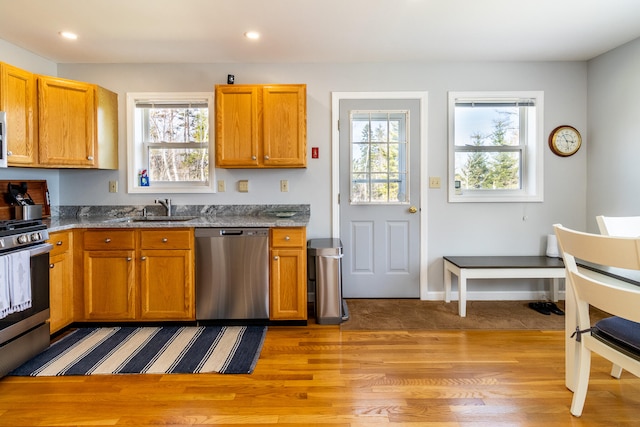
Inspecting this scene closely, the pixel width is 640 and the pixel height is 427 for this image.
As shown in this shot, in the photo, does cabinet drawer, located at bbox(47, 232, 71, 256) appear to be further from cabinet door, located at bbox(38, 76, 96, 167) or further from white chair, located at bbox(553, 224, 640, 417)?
white chair, located at bbox(553, 224, 640, 417)

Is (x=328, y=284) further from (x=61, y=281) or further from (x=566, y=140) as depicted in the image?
(x=566, y=140)

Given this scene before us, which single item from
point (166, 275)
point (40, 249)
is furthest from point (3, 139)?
point (166, 275)

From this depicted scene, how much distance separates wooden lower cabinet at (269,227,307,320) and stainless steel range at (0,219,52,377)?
156 cm

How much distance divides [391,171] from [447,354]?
1792mm

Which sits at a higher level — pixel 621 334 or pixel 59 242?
pixel 59 242

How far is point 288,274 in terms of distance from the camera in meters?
2.91

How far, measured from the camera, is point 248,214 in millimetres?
3518

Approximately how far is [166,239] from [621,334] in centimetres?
288

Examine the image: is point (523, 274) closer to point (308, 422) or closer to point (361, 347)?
point (361, 347)

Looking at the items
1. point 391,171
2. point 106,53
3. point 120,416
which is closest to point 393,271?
point 391,171

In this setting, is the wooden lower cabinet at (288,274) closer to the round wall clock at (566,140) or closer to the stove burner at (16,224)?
the stove burner at (16,224)

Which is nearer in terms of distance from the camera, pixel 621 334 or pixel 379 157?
A: pixel 621 334

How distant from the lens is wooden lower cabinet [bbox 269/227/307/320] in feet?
9.48

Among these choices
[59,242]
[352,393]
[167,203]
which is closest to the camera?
[352,393]
